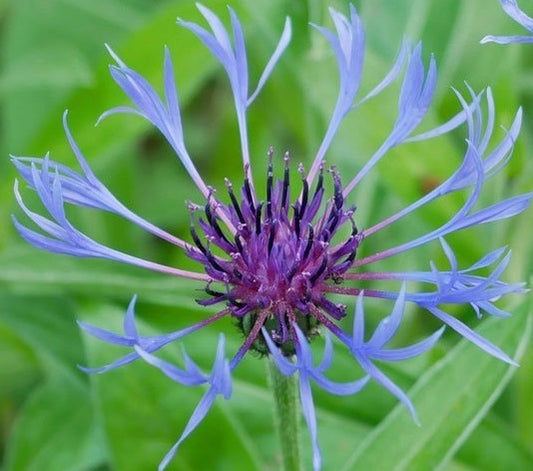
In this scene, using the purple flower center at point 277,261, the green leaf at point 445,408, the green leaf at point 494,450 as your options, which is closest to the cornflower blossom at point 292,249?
the purple flower center at point 277,261

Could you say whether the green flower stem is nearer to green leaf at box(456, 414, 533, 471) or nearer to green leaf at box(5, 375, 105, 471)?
green leaf at box(456, 414, 533, 471)

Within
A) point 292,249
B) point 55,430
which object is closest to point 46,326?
point 55,430

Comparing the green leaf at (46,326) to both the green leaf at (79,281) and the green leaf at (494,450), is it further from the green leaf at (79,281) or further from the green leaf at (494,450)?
the green leaf at (494,450)

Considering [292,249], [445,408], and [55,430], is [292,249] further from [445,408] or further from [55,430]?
[55,430]

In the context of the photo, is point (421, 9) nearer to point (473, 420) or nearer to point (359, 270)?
point (359, 270)

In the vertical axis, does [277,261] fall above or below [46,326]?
above

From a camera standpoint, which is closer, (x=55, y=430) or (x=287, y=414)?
(x=287, y=414)

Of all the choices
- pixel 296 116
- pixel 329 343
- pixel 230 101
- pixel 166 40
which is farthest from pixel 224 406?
pixel 230 101
